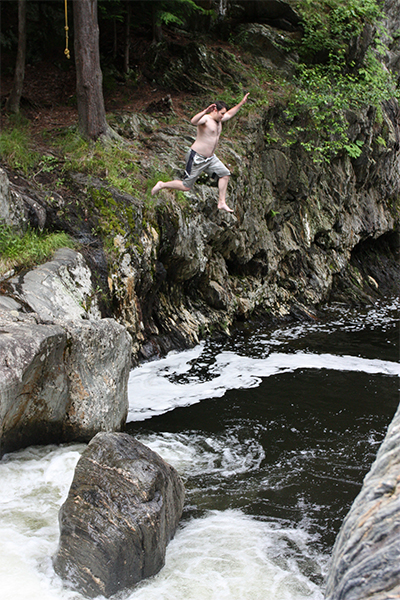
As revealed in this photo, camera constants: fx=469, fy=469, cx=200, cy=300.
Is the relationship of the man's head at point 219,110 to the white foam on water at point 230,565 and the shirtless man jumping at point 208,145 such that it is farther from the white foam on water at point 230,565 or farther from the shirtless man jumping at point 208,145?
the white foam on water at point 230,565

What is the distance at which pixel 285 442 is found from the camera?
578 cm

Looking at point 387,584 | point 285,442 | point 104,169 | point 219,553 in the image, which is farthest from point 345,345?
point 387,584

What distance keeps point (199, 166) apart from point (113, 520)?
5.89 metres

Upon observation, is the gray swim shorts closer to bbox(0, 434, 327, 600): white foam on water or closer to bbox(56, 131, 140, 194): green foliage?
bbox(56, 131, 140, 194): green foliage

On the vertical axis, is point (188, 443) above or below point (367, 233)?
below

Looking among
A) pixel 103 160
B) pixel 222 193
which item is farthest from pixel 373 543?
pixel 103 160

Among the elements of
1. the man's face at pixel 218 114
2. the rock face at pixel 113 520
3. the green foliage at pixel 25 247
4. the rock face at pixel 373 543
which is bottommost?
the rock face at pixel 113 520

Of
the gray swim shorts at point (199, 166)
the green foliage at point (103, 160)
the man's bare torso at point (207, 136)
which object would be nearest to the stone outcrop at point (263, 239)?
the green foliage at point (103, 160)

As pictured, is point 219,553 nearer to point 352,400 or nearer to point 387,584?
point 387,584

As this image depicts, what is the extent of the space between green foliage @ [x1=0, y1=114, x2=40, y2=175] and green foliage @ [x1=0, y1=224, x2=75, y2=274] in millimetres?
2038

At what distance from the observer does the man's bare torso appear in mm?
7504

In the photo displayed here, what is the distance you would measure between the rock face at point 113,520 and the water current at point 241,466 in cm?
12

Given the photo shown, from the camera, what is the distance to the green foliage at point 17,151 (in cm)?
889

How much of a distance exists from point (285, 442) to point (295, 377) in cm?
245
